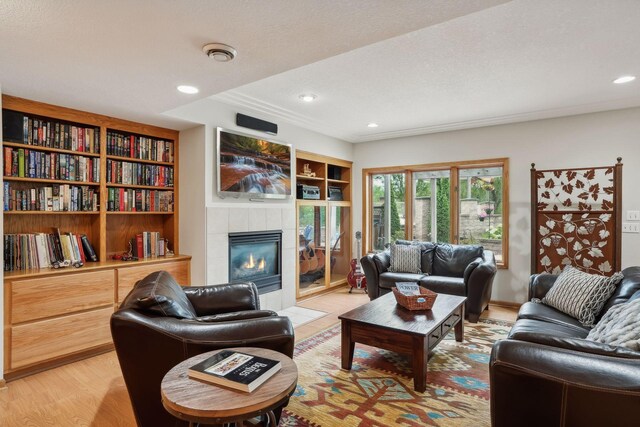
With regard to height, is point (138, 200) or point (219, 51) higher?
point (219, 51)

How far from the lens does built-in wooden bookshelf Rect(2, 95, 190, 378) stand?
2764 millimetres

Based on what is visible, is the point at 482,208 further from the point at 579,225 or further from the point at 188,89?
the point at 188,89

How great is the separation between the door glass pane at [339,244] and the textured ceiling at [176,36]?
3383 millimetres

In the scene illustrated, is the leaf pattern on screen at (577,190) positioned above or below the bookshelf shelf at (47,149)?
below

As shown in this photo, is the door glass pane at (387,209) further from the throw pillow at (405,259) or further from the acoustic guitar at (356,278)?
the throw pillow at (405,259)

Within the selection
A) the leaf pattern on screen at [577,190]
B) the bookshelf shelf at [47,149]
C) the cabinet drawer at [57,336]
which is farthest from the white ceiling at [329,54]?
the cabinet drawer at [57,336]

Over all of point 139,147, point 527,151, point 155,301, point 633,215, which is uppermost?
point 527,151

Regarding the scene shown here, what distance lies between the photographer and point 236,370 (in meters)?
1.41

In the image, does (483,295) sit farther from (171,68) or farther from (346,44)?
(171,68)

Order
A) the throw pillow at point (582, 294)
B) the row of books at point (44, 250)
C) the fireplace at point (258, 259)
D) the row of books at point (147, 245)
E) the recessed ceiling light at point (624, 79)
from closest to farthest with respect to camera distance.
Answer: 1. the throw pillow at point (582, 294)
2. the row of books at point (44, 250)
3. the recessed ceiling light at point (624, 79)
4. the row of books at point (147, 245)
5. the fireplace at point (258, 259)

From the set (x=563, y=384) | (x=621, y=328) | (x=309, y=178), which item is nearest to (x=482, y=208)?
(x=309, y=178)

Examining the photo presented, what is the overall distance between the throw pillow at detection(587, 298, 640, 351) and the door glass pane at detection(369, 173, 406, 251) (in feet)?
11.9

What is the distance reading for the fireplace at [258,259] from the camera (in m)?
3.97

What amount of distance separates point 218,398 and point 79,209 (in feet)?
9.17
